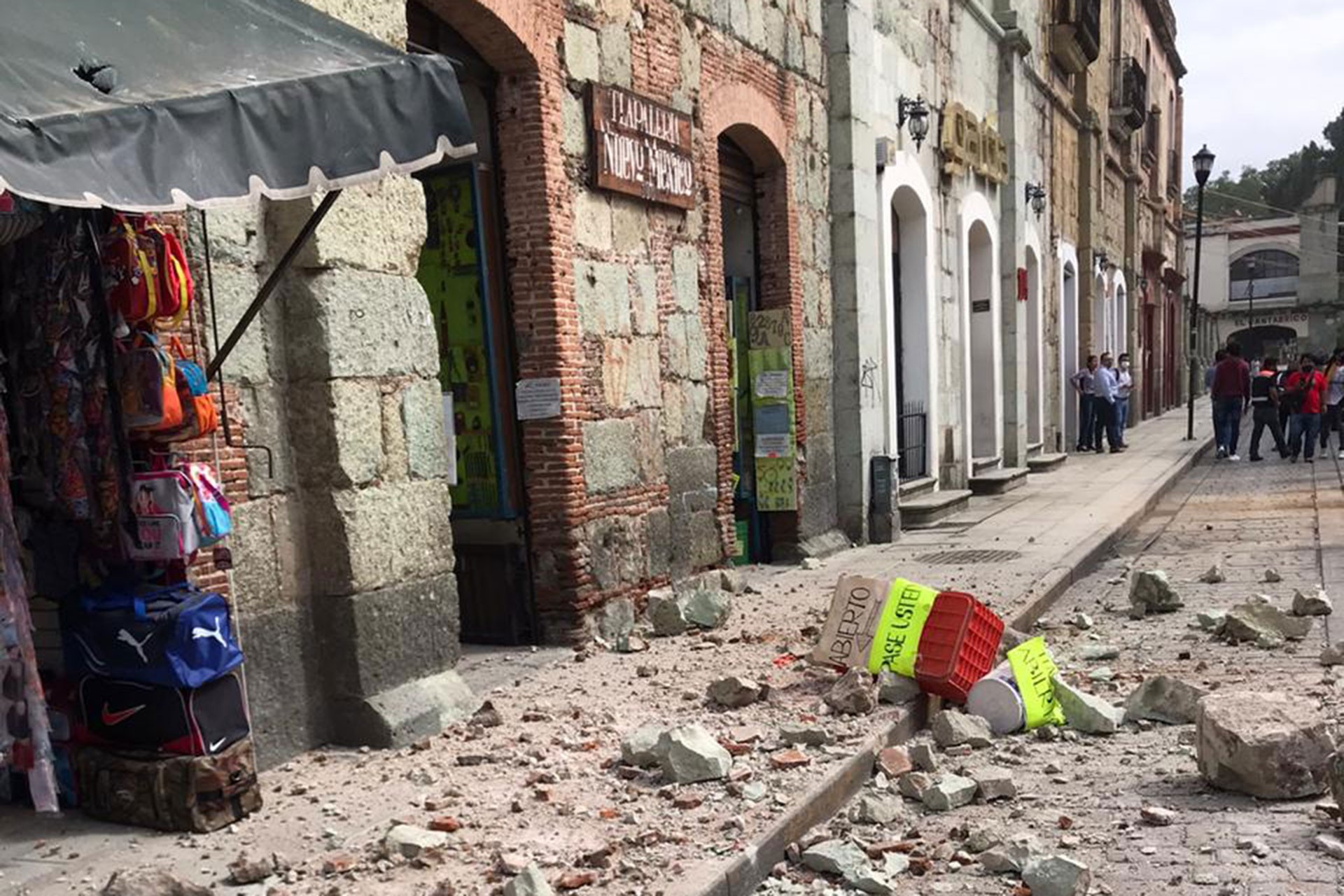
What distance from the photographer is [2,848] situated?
13.0 ft

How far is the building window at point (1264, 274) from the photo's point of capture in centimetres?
6419

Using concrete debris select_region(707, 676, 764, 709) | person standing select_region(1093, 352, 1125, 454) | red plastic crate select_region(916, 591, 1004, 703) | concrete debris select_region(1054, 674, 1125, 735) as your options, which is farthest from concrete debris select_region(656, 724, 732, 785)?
person standing select_region(1093, 352, 1125, 454)

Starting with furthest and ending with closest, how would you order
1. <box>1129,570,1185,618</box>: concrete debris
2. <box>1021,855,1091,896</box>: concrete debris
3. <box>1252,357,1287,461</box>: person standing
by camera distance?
<box>1252,357,1287,461</box>: person standing
<box>1129,570,1185,618</box>: concrete debris
<box>1021,855,1091,896</box>: concrete debris

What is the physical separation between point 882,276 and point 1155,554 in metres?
3.84

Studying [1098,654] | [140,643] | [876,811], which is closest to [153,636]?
[140,643]

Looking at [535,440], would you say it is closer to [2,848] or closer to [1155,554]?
[2,848]

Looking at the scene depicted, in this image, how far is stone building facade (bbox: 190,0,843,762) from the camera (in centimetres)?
509

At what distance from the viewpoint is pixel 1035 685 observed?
5.48 m

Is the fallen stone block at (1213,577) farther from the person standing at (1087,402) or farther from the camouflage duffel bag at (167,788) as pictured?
the person standing at (1087,402)

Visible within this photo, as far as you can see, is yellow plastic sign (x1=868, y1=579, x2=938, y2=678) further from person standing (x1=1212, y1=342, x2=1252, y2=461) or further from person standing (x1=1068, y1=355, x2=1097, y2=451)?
person standing (x1=1068, y1=355, x2=1097, y2=451)

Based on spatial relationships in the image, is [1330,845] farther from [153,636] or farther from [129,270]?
[129,270]

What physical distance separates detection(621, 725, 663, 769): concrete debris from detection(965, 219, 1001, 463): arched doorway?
12512mm

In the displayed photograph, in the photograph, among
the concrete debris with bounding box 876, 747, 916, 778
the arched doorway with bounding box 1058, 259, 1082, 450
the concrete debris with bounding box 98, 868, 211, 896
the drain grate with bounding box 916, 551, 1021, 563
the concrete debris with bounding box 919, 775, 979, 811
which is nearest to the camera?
the concrete debris with bounding box 98, 868, 211, 896

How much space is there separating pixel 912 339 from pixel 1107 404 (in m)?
9.89
